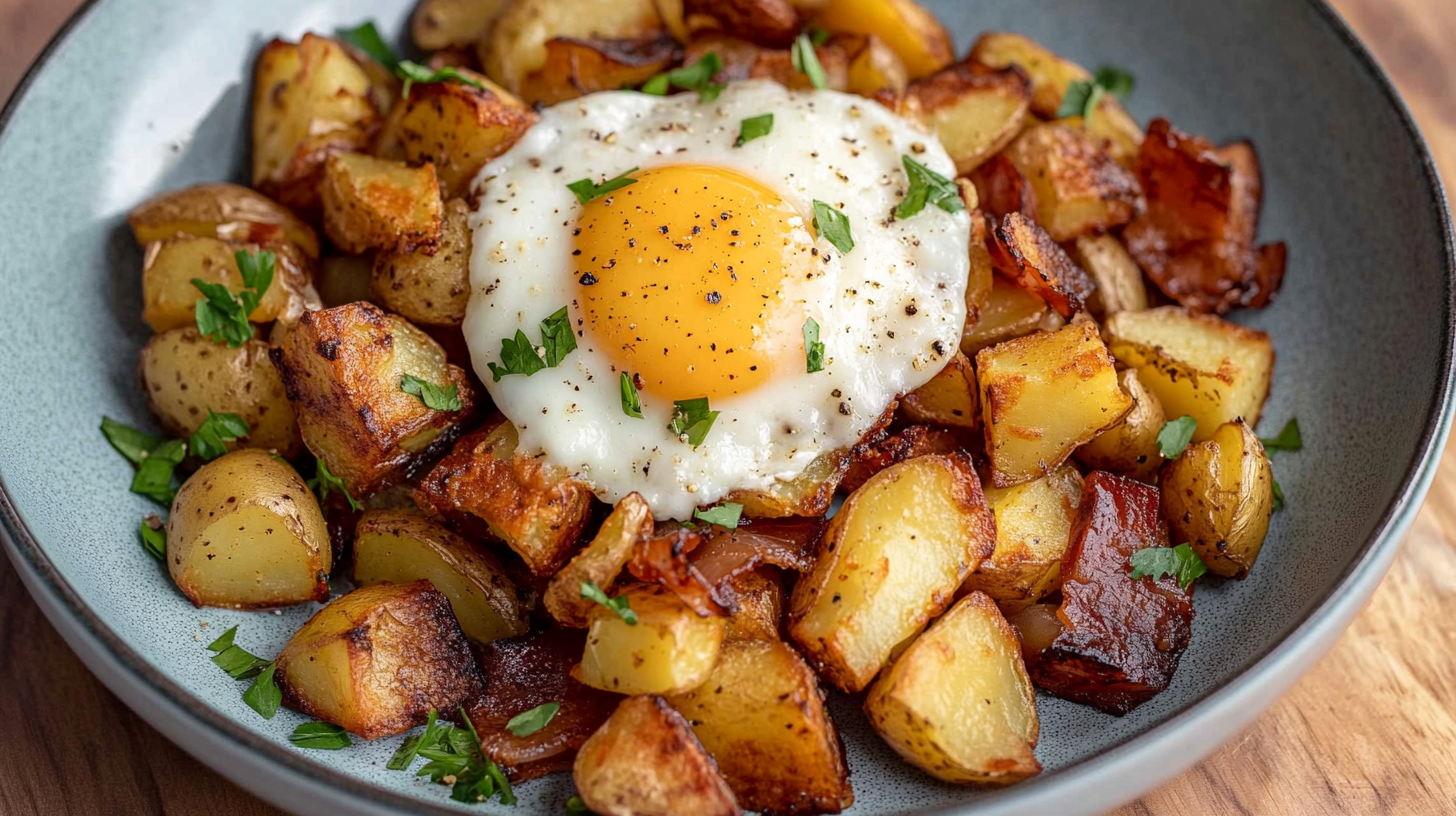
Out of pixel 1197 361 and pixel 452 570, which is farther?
pixel 1197 361

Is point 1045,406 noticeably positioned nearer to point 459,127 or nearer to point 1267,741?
point 1267,741

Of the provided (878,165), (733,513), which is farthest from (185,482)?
(878,165)

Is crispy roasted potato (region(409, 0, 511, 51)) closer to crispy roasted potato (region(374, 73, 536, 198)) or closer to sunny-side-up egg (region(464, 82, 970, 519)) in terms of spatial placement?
crispy roasted potato (region(374, 73, 536, 198))

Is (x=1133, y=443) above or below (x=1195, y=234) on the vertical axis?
below

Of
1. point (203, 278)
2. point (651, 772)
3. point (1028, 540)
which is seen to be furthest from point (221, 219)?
point (1028, 540)

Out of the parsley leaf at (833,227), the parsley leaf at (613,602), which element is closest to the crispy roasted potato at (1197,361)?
the parsley leaf at (833,227)

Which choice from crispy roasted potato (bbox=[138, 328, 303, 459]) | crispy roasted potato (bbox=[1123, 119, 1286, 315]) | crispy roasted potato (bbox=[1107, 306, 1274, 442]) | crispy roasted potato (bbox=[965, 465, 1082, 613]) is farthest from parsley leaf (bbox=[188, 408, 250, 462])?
crispy roasted potato (bbox=[1123, 119, 1286, 315])

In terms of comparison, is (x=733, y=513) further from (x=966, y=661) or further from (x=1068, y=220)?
(x=1068, y=220)
